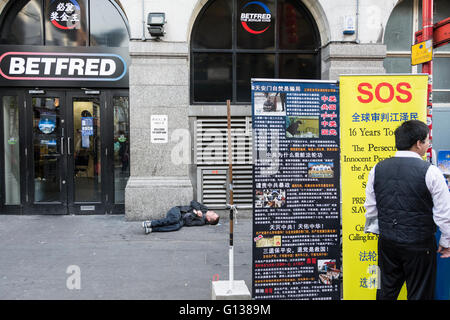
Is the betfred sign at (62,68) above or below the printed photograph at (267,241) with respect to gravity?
above

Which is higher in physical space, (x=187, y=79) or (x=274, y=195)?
(x=187, y=79)

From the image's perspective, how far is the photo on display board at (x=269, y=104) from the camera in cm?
436

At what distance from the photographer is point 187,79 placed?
29.5 ft

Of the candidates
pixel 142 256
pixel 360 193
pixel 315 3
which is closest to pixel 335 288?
pixel 360 193

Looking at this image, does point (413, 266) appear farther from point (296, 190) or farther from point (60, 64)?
point (60, 64)

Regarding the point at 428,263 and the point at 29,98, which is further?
the point at 29,98

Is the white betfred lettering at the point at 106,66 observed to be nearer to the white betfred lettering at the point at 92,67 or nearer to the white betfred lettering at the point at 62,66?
the white betfred lettering at the point at 62,66

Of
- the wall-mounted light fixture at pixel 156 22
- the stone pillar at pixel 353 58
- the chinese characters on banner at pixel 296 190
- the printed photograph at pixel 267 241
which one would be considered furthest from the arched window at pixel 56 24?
the printed photograph at pixel 267 241

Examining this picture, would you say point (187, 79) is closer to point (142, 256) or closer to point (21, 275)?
point (142, 256)

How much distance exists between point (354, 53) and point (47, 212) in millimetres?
8145

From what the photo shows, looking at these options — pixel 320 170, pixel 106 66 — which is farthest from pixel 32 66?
pixel 320 170

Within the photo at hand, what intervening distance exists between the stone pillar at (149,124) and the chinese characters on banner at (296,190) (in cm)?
460

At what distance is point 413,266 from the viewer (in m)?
3.62

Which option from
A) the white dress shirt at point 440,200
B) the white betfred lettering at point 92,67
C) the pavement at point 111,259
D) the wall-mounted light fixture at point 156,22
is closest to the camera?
the white dress shirt at point 440,200
